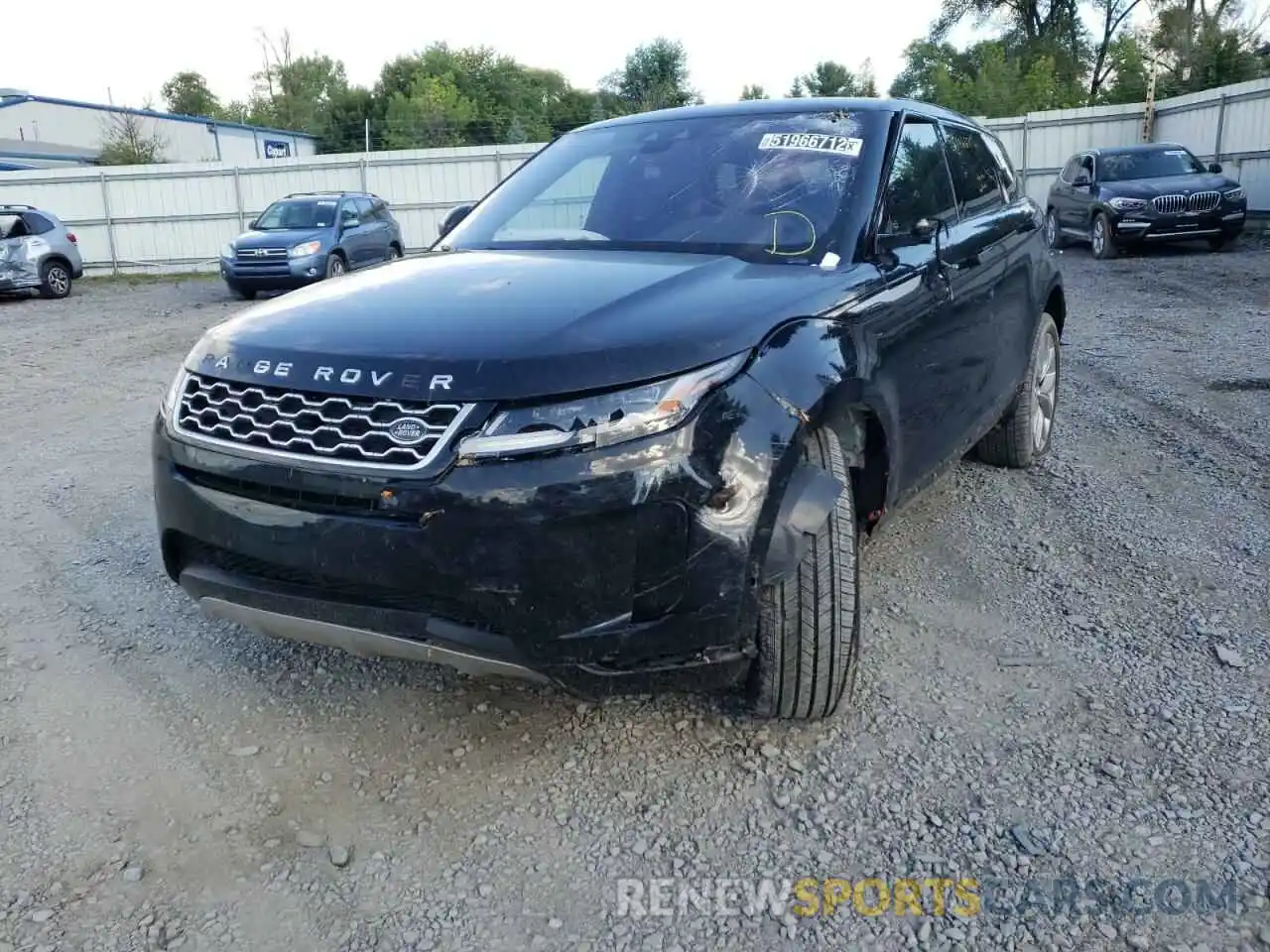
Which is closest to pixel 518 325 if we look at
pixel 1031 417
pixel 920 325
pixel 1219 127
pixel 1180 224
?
pixel 920 325

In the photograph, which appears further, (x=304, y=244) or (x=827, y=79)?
(x=827, y=79)

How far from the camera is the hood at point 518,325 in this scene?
226cm

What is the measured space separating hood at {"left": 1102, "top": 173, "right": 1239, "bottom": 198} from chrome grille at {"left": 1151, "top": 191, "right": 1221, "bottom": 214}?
0.23 feet

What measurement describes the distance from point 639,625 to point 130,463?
449cm

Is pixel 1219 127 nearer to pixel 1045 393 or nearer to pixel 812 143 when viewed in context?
pixel 1045 393

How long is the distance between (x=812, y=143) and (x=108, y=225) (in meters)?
23.8

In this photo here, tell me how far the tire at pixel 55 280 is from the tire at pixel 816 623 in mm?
18049

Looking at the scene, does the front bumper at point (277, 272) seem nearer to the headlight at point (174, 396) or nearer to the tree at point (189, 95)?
the headlight at point (174, 396)

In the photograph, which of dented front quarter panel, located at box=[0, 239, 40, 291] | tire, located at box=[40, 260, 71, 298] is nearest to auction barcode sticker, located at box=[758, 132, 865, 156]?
dented front quarter panel, located at box=[0, 239, 40, 291]

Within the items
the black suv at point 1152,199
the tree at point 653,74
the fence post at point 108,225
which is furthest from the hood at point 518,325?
the tree at point 653,74

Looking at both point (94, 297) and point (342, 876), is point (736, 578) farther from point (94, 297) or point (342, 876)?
point (94, 297)

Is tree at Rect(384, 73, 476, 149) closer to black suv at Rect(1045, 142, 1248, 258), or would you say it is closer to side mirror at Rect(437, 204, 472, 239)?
black suv at Rect(1045, 142, 1248, 258)

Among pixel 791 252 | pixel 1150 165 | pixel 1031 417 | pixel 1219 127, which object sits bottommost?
pixel 1031 417

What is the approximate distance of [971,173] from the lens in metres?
4.40
